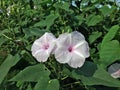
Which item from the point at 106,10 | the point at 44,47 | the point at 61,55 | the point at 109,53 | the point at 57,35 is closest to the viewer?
the point at 61,55

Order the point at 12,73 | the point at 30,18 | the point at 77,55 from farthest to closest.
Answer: the point at 30,18, the point at 12,73, the point at 77,55

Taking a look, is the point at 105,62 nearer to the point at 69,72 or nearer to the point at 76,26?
the point at 69,72

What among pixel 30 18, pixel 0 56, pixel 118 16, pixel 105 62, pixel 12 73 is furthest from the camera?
pixel 30 18

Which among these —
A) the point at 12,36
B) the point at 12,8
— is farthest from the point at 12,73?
the point at 12,8

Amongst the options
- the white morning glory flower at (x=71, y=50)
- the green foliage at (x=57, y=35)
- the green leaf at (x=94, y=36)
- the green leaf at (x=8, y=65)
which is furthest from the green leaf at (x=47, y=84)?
the green leaf at (x=94, y=36)

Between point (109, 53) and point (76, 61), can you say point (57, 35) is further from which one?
point (76, 61)

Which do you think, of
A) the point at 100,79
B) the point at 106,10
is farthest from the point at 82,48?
the point at 106,10

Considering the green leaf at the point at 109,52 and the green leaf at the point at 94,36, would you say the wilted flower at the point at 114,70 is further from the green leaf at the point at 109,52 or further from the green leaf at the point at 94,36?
the green leaf at the point at 94,36
